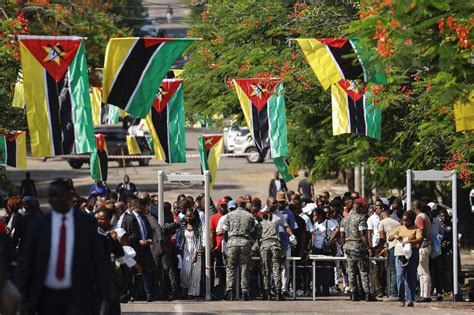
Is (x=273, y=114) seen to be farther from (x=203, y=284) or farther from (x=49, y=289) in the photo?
(x=49, y=289)

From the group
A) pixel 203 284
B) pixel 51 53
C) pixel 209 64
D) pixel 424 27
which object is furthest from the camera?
pixel 209 64

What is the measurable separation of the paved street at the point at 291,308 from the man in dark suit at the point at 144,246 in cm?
34

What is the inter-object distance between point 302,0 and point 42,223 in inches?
713

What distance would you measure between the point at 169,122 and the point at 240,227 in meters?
3.51

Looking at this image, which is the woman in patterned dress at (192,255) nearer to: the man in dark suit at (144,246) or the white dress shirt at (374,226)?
the man in dark suit at (144,246)

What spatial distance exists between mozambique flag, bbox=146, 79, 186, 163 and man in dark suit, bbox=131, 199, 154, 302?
3.18 m

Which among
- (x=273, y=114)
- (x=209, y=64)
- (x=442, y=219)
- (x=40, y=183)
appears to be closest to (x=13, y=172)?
(x=40, y=183)

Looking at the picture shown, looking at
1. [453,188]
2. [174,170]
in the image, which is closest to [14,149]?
[453,188]

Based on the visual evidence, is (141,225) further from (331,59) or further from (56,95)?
(331,59)

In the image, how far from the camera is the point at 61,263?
10406 mm

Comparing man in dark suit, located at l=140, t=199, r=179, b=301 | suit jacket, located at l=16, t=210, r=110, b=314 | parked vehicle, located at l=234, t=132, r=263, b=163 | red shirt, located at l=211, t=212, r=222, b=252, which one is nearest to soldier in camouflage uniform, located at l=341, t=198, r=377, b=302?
red shirt, located at l=211, t=212, r=222, b=252

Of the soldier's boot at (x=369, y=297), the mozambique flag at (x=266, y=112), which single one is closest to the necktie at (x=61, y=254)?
the soldier's boot at (x=369, y=297)

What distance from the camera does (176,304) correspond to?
19500mm

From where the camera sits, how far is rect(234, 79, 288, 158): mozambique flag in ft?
77.6
